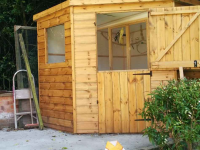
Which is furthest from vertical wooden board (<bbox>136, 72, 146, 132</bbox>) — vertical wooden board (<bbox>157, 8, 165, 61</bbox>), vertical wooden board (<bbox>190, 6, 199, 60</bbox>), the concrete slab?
vertical wooden board (<bbox>190, 6, 199, 60</bbox>)

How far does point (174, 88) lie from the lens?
148 inches

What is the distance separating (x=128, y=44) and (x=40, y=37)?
7.40ft

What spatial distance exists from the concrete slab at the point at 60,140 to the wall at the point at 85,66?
362 mm

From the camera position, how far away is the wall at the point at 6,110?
6.91 m

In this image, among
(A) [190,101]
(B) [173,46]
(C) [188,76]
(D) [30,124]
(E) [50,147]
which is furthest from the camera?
(D) [30,124]

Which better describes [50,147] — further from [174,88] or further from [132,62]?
[132,62]

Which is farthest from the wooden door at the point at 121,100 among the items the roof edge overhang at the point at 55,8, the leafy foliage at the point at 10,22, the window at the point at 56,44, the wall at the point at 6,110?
the leafy foliage at the point at 10,22

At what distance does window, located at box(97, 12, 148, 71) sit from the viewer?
684 cm

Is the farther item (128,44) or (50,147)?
(128,44)

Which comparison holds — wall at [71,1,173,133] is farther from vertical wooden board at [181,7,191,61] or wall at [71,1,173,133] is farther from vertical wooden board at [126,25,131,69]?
vertical wooden board at [181,7,191,61]

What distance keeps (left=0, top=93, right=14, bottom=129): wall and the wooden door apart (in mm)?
2521

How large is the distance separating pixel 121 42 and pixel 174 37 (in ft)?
7.08

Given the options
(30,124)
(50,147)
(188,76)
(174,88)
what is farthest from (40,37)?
(174,88)

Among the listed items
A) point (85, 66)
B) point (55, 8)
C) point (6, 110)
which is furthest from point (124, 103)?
point (6, 110)
